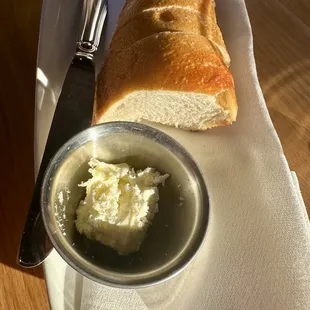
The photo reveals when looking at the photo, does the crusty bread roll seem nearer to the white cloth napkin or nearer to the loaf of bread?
the loaf of bread

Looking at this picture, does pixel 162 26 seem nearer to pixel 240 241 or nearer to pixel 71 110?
pixel 71 110

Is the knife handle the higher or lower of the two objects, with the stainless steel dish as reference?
higher

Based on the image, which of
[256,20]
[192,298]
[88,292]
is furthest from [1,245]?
[256,20]

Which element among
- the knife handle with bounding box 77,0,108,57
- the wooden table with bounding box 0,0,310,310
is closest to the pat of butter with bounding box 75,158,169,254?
the wooden table with bounding box 0,0,310,310

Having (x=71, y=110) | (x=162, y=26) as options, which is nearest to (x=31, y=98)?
(x=71, y=110)

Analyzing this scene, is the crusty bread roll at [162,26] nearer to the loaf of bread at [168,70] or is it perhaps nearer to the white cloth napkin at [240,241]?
the loaf of bread at [168,70]
